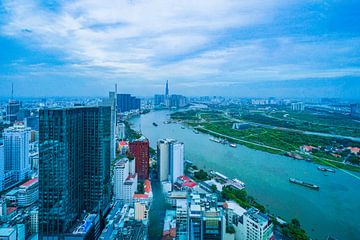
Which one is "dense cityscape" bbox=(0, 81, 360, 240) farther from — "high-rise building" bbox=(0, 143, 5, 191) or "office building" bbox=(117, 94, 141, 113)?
"office building" bbox=(117, 94, 141, 113)

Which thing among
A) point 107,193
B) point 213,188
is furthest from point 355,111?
point 107,193


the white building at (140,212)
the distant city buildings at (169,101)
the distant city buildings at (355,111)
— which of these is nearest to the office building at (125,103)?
the distant city buildings at (169,101)

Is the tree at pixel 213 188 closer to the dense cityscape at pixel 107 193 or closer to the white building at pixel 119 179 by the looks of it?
the dense cityscape at pixel 107 193

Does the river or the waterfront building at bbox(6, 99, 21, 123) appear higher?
the waterfront building at bbox(6, 99, 21, 123)

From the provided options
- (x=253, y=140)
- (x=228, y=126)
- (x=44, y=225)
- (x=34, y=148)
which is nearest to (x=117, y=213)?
(x=44, y=225)

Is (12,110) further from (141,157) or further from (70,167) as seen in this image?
(70,167)

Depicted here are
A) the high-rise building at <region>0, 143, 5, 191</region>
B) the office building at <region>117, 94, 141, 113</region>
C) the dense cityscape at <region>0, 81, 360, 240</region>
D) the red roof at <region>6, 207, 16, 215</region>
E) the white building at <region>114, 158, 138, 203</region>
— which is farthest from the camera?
the office building at <region>117, 94, 141, 113</region>

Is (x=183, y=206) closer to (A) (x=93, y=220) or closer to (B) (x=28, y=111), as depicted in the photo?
(A) (x=93, y=220)

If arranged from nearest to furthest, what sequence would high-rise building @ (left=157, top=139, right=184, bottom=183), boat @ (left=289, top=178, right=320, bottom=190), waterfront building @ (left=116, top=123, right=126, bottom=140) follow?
boat @ (left=289, top=178, right=320, bottom=190) < high-rise building @ (left=157, top=139, right=184, bottom=183) < waterfront building @ (left=116, top=123, right=126, bottom=140)

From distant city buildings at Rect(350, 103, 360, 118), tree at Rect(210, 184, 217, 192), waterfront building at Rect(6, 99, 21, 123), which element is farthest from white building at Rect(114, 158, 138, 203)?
distant city buildings at Rect(350, 103, 360, 118)
